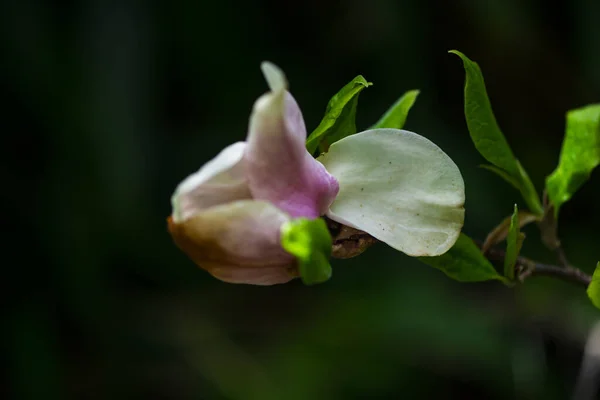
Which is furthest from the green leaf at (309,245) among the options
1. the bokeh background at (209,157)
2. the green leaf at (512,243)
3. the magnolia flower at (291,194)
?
the bokeh background at (209,157)

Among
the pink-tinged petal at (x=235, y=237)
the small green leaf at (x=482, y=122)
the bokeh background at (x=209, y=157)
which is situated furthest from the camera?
the bokeh background at (x=209, y=157)

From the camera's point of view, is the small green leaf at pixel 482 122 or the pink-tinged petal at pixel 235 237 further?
the small green leaf at pixel 482 122

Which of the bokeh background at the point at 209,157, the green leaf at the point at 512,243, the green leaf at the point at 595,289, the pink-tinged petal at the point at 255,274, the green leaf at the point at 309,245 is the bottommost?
the bokeh background at the point at 209,157

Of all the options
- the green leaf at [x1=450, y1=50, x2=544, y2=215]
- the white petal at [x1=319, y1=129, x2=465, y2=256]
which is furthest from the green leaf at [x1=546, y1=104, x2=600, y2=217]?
the white petal at [x1=319, y1=129, x2=465, y2=256]

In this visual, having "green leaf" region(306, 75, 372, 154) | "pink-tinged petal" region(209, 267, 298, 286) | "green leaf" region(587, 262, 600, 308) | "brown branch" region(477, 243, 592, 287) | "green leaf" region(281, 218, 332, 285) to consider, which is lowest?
"brown branch" region(477, 243, 592, 287)

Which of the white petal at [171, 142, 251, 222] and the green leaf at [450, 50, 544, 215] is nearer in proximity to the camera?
the white petal at [171, 142, 251, 222]

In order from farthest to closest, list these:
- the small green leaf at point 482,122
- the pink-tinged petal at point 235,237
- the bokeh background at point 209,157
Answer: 1. the bokeh background at point 209,157
2. the small green leaf at point 482,122
3. the pink-tinged petal at point 235,237

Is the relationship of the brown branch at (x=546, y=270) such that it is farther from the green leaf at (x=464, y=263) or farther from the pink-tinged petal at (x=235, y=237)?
the pink-tinged petal at (x=235, y=237)

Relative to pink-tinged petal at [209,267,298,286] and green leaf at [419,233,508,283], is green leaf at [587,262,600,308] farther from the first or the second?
pink-tinged petal at [209,267,298,286]
